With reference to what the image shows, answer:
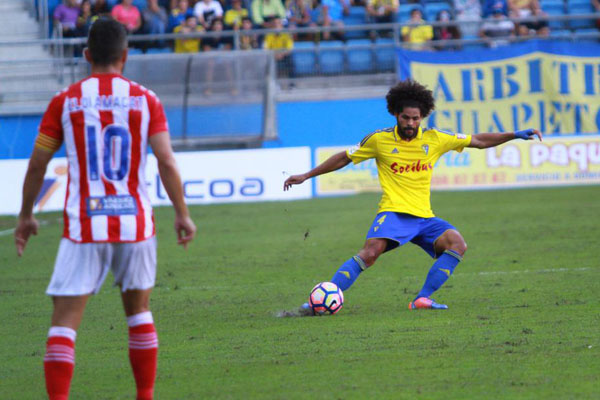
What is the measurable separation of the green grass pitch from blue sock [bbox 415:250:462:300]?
260mm

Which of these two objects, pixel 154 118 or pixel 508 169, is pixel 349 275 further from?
pixel 508 169

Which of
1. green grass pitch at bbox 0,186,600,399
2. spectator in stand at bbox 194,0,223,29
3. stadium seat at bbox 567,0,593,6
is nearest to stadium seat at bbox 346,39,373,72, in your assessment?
spectator in stand at bbox 194,0,223,29

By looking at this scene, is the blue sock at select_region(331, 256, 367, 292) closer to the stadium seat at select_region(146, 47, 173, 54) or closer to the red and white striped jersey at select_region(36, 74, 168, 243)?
the red and white striped jersey at select_region(36, 74, 168, 243)

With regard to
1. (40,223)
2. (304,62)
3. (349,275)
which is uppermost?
(349,275)

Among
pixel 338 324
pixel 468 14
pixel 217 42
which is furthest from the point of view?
pixel 468 14

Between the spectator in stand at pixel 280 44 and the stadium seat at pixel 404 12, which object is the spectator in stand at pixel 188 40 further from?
the stadium seat at pixel 404 12

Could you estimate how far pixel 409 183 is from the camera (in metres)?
7.95

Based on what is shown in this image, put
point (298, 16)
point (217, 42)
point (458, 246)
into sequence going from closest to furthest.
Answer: point (458, 246), point (217, 42), point (298, 16)

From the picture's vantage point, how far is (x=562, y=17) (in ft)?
70.7

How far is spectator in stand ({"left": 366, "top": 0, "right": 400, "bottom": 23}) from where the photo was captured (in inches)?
870

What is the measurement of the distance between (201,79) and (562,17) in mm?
8191

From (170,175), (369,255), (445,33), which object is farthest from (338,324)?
(445,33)

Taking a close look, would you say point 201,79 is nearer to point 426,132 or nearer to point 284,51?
point 284,51

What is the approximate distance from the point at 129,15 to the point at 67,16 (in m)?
1.34
